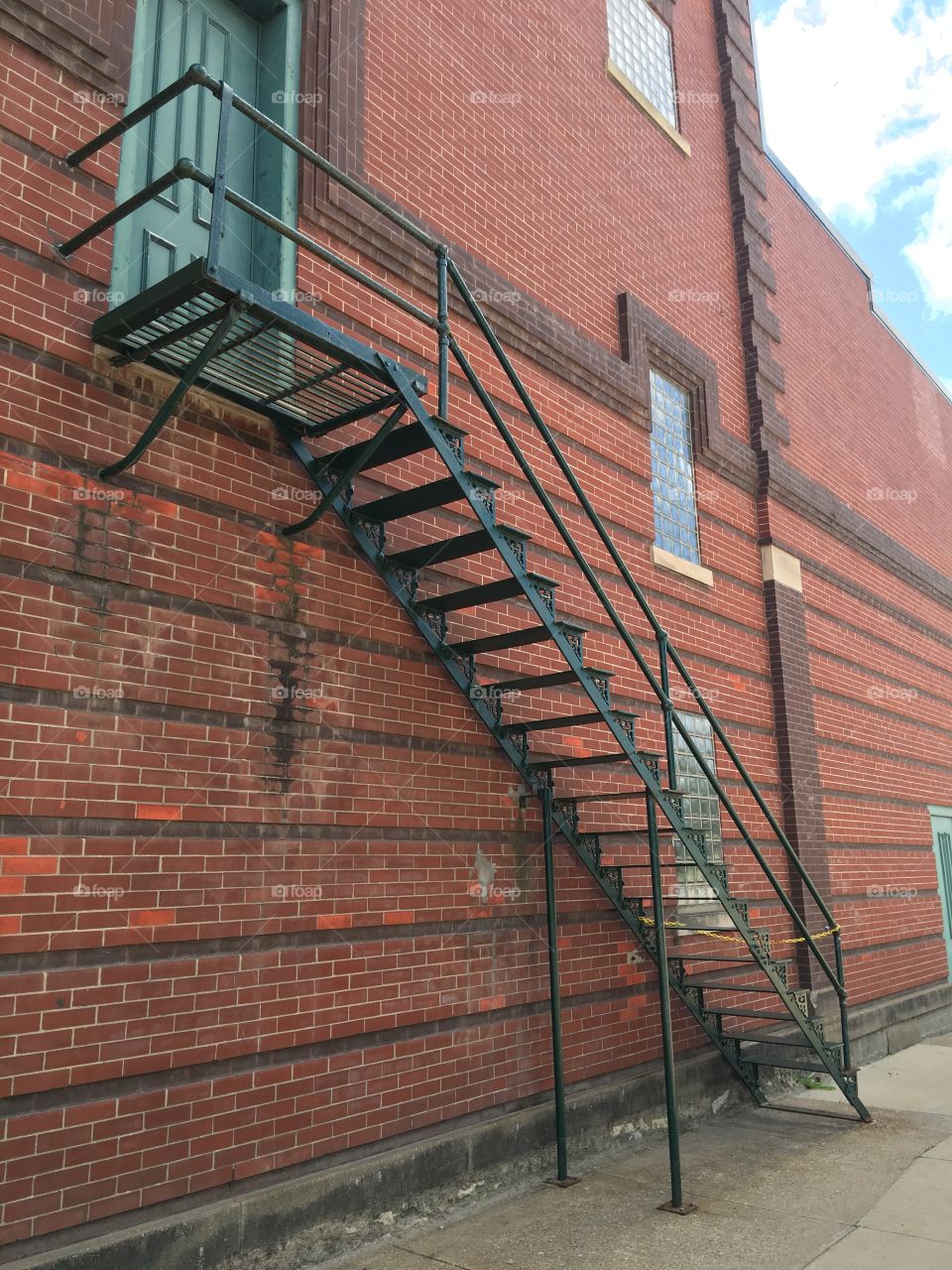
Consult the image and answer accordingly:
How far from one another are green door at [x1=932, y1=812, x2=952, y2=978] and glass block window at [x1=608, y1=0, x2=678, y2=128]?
10600 millimetres

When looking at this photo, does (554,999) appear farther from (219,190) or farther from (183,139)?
(183,139)

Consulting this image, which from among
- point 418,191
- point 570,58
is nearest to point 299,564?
point 418,191

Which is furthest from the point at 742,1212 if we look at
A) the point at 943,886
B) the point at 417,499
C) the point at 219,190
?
the point at 943,886

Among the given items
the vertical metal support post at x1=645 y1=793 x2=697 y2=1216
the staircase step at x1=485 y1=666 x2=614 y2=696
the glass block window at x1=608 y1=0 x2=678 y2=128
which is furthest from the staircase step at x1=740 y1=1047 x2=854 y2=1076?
the glass block window at x1=608 y1=0 x2=678 y2=128

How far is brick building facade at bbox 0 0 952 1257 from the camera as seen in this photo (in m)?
4.49

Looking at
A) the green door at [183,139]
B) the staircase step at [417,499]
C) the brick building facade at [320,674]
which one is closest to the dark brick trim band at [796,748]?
the brick building facade at [320,674]

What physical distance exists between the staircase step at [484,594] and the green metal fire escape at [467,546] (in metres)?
0.01

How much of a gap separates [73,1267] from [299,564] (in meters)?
3.56

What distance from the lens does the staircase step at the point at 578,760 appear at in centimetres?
618

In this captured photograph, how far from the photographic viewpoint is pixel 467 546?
19.4 ft

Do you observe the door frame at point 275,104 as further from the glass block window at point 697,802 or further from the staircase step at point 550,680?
the glass block window at point 697,802

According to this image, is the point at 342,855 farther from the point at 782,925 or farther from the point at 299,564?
the point at 782,925

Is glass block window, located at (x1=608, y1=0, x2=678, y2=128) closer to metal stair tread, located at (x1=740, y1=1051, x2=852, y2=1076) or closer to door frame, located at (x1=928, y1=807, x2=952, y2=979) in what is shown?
metal stair tread, located at (x1=740, y1=1051, x2=852, y2=1076)

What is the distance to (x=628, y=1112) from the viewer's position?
730cm
